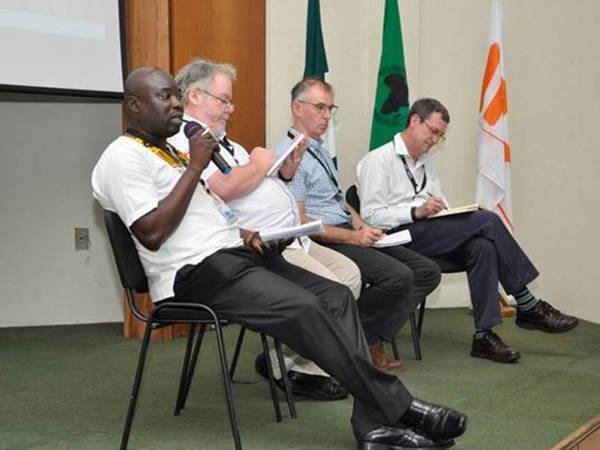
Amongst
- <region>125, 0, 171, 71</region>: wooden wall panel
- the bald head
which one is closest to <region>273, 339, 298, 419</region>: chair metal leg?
the bald head

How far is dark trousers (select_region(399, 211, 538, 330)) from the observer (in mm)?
3652

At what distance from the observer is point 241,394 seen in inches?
123

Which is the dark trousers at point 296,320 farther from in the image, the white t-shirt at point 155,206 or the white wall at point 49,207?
the white wall at point 49,207

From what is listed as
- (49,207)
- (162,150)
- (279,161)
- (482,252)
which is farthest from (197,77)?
(49,207)

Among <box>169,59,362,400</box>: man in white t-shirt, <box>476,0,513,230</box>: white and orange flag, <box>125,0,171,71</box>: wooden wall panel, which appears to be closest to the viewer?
<box>169,59,362,400</box>: man in white t-shirt

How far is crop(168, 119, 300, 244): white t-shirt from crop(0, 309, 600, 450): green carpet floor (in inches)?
24.8

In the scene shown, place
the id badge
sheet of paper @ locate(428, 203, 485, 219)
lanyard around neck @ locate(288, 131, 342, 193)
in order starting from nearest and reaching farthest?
the id badge < lanyard around neck @ locate(288, 131, 342, 193) < sheet of paper @ locate(428, 203, 485, 219)

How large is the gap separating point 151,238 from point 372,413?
0.75 meters

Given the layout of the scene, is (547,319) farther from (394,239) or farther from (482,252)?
(394,239)

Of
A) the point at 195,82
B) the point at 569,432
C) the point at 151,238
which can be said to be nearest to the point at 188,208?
the point at 151,238

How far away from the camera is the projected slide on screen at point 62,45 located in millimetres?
3767

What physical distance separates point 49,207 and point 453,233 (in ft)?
6.88

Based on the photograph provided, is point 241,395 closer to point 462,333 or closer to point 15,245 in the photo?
point 462,333

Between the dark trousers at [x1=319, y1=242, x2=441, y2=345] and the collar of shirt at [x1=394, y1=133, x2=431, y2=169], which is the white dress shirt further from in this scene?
the dark trousers at [x1=319, y1=242, x2=441, y2=345]
